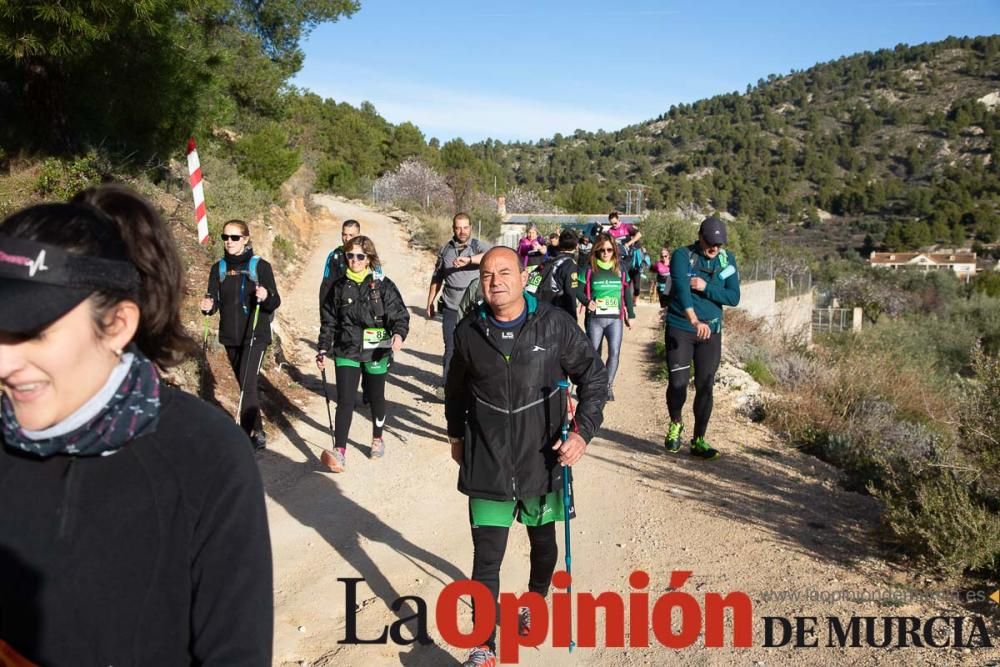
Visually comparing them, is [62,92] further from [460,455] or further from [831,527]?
[831,527]

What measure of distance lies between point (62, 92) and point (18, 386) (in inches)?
518

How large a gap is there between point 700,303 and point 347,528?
3552 millimetres

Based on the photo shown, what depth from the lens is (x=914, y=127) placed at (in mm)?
96062

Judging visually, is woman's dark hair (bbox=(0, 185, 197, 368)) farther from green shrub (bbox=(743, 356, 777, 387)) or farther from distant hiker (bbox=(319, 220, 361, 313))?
green shrub (bbox=(743, 356, 777, 387))

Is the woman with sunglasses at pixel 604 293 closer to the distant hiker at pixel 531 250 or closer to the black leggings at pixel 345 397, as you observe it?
the distant hiker at pixel 531 250

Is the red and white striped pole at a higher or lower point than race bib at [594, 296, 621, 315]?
higher

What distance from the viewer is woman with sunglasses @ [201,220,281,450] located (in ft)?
22.5

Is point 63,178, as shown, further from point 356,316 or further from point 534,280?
point 534,280

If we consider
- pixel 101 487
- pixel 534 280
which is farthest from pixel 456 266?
pixel 101 487

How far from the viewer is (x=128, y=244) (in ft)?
5.28

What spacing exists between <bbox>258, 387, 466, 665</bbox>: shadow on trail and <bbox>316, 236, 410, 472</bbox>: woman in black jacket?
0.44 m

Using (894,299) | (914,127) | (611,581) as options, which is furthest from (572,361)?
(914,127)

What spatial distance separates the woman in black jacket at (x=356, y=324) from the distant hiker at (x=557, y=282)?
219cm

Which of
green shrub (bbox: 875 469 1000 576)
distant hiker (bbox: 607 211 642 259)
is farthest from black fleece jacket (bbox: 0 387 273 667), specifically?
distant hiker (bbox: 607 211 642 259)
